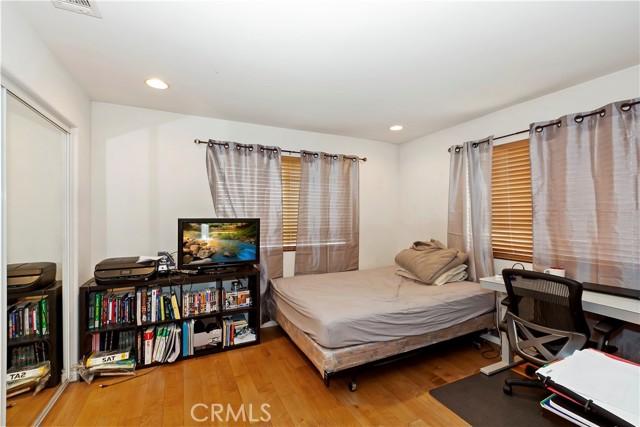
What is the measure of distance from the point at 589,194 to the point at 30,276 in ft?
13.2

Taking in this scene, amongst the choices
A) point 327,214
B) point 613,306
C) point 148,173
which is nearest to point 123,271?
point 148,173

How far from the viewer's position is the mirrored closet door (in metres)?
1.57

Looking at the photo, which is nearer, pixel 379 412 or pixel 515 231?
pixel 379 412

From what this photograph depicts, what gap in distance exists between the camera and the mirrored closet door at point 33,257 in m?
1.57

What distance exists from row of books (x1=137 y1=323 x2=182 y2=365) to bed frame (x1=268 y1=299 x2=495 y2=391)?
1020mm

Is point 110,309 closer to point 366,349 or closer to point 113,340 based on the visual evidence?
point 113,340

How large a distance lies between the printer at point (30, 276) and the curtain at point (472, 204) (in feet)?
12.1

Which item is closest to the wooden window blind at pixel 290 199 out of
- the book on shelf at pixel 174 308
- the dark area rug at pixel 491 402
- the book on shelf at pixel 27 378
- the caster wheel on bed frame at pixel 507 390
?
the book on shelf at pixel 174 308

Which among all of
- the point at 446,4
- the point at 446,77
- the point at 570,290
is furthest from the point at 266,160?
the point at 570,290

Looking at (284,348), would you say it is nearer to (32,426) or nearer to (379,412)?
(379,412)

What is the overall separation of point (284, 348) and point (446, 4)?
296 centimetres

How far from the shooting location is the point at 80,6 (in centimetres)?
146

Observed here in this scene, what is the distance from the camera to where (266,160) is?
331 cm

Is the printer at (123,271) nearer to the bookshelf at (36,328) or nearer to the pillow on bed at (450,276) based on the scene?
the bookshelf at (36,328)
